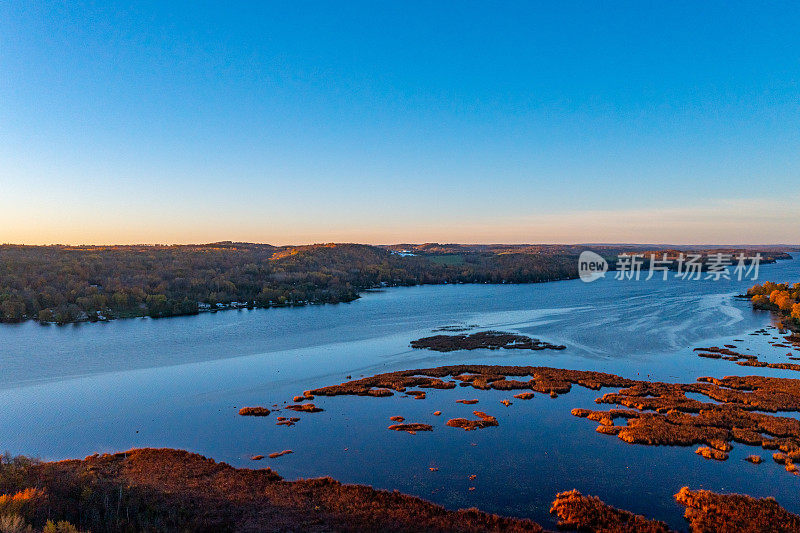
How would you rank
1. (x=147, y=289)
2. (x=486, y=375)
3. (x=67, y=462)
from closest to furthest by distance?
1. (x=67, y=462)
2. (x=486, y=375)
3. (x=147, y=289)

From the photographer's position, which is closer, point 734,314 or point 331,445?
point 331,445

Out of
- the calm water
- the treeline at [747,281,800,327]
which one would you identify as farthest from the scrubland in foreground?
the treeline at [747,281,800,327]

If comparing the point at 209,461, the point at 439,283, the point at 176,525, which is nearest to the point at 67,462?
the point at 209,461

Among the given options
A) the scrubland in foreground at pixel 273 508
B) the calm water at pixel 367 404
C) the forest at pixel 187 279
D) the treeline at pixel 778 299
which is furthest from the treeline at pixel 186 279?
the treeline at pixel 778 299

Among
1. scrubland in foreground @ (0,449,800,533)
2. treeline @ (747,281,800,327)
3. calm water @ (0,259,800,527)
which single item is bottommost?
calm water @ (0,259,800,527)

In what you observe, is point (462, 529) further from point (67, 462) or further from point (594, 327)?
point (594, 327)

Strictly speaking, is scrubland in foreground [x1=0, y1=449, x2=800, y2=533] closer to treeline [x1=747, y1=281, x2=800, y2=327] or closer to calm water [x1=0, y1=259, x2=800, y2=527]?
calm water [x1=0, y1=259, x2=800, y2=527]
